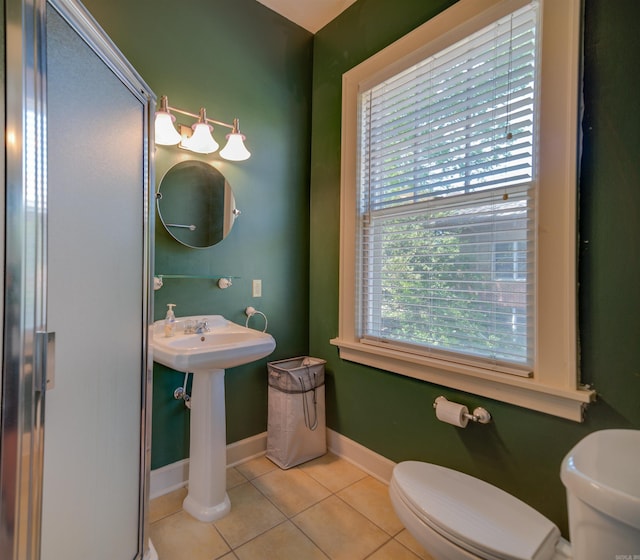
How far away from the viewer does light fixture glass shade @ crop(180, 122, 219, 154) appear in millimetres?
1717

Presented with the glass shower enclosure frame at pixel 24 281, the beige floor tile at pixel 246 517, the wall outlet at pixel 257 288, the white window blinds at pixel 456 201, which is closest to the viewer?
the glass shower enclosure frame at pixel 24 281

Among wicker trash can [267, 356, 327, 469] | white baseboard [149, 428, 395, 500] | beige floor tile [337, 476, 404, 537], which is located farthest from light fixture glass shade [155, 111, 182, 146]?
beige floor tile [337, 476, 404, 537]

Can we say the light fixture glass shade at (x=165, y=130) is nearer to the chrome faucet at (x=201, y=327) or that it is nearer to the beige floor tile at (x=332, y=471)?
the chrome faucet at (x=201, y=327)

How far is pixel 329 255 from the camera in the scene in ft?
7.07

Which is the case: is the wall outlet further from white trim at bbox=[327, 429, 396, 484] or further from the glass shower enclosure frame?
the glass shower enclosure frame

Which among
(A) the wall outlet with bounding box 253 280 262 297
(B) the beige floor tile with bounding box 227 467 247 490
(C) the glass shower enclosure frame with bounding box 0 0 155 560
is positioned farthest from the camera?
(A) the wall outlet with bounding box 253 280 262 297

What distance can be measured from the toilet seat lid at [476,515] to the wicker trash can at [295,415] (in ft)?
2.58

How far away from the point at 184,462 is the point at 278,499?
563mm

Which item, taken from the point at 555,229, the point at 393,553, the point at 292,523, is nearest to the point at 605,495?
the point at 555,229

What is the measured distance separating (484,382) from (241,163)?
5.76ft

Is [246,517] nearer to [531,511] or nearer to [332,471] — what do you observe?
[332,471]

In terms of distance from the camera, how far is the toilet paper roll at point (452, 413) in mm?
1391

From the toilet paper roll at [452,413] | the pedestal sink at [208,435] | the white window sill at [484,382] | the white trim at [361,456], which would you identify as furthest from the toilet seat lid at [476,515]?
the pedestal sink at [208,435]

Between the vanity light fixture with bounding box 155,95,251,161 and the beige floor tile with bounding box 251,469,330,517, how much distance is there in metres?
1.86
